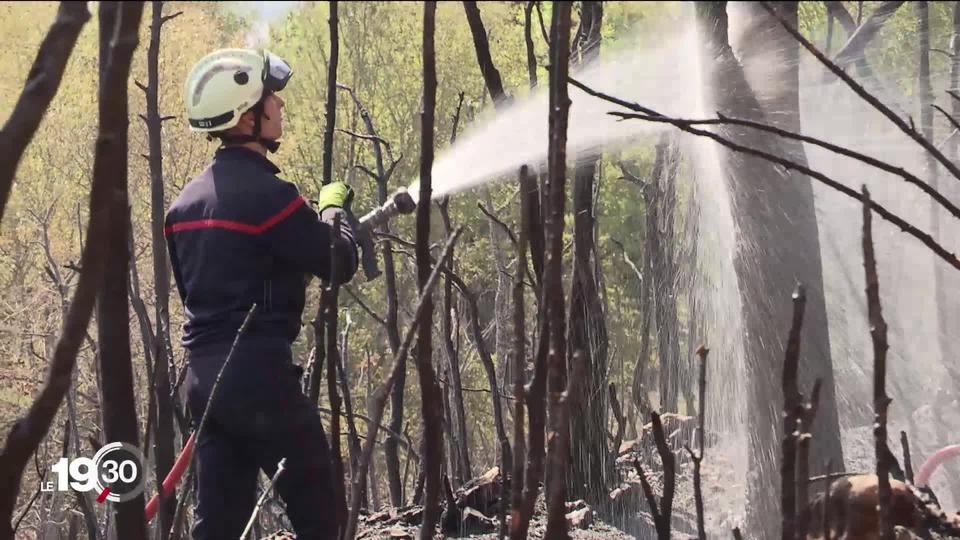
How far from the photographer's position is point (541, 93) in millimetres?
4359

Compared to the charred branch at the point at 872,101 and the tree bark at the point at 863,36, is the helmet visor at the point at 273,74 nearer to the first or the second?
the charred branch at the point at 872,101

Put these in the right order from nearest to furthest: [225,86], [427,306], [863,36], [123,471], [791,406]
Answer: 1. [791,406]
2. [427,306]
3. [123,471]
4. [225,86]
5. [863,36]

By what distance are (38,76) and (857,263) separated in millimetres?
4459

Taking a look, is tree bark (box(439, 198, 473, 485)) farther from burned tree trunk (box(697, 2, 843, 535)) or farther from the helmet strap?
burned tree trunk (box(697, 2, 843, 535))

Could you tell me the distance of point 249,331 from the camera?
296cm

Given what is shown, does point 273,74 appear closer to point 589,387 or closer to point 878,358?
point 878,358

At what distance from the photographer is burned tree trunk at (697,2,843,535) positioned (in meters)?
4.35

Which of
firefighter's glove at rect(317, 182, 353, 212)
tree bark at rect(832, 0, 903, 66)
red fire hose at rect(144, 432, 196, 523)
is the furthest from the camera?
tree bark at rect(832, 0, 903, 66)

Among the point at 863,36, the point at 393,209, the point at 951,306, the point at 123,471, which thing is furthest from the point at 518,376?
the point at 951,306

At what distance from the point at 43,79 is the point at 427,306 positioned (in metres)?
0.56

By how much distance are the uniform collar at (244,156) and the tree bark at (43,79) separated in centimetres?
160

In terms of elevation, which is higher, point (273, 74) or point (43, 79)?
point (273, 74)

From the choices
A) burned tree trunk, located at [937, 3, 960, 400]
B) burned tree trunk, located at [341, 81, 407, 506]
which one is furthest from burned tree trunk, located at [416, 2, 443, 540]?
burned tree trunk, located at [937, 3, 960, 400]

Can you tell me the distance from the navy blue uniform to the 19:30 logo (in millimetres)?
324
